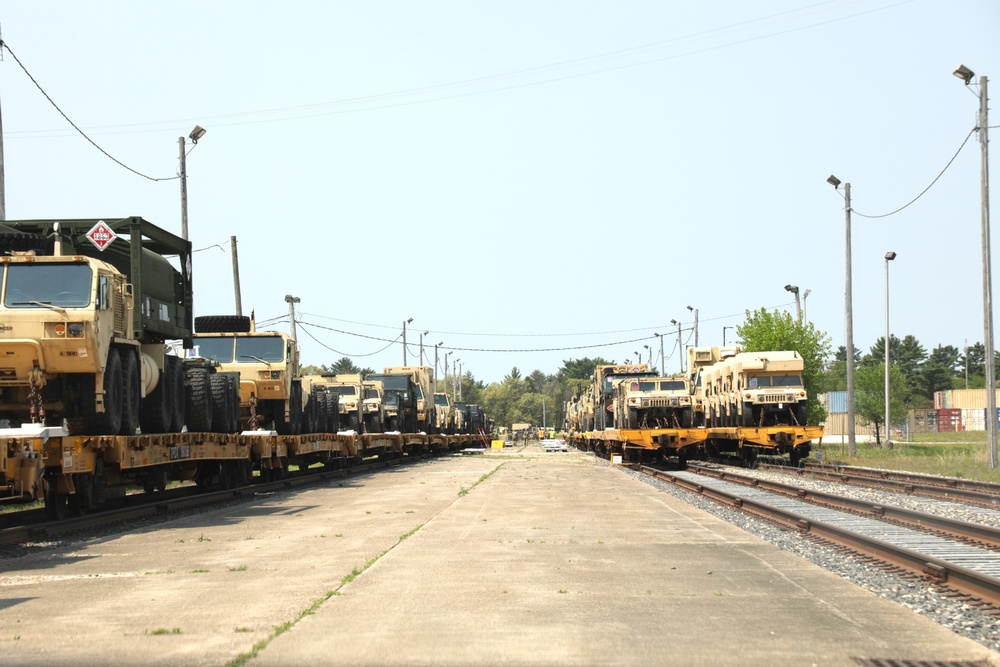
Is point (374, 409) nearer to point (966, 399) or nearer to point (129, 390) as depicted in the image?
point (129, 390)

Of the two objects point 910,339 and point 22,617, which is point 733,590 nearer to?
point 22,617

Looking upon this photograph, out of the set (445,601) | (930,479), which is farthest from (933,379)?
(445,601)

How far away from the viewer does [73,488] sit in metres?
13.5

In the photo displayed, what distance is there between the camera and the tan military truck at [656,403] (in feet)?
110

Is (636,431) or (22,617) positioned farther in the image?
(636,431)

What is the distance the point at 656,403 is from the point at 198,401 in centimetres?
1838

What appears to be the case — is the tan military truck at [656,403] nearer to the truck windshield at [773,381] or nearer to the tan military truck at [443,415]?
the truck windshield at [773,381]

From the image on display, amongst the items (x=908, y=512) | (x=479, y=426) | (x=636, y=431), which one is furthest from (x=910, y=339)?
(x=908, y=512)

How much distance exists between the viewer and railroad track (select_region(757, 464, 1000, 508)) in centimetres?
1773

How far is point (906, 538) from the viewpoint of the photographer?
1259 cm

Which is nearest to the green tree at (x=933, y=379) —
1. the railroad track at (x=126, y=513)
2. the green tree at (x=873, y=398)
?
the green tree at (x=873, y=398)

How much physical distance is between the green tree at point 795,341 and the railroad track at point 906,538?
3019cm

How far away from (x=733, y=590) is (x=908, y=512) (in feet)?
21.9

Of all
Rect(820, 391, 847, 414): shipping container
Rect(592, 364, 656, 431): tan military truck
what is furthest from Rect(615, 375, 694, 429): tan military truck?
Rect(820, 391, 847, 414): shipping container
